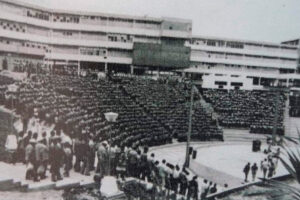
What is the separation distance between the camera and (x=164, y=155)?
78.7 feet

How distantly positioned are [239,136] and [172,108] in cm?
654

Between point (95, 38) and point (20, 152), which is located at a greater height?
point (95, 38)

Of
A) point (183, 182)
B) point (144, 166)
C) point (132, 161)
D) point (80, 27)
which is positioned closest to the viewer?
point (183, 182)

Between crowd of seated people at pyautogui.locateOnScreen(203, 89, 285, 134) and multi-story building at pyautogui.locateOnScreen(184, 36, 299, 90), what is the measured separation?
36.2 feet

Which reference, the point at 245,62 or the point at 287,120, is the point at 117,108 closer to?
the point at 287,120

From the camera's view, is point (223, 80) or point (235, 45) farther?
point (235, 45)

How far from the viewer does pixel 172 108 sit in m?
32.0

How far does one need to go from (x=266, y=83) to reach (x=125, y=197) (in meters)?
47.0

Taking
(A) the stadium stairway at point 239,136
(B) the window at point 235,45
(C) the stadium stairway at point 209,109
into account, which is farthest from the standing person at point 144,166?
(B) the window at point 235,45

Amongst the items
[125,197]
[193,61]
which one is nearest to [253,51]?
[193,61]

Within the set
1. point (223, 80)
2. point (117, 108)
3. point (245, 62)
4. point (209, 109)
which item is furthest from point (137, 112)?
point (245, 62)

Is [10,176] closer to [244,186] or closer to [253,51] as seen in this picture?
[244,186]

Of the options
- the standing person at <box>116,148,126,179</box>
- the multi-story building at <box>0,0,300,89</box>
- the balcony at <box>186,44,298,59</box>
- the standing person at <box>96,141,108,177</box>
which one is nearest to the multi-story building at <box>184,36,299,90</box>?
the balcony at <box>186,44,298,59</box>

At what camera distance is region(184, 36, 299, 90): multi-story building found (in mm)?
53125
